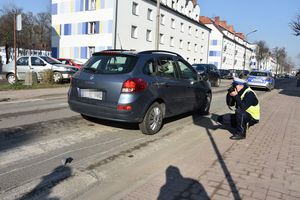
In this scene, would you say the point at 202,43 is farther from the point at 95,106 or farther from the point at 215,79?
the point at 95,106

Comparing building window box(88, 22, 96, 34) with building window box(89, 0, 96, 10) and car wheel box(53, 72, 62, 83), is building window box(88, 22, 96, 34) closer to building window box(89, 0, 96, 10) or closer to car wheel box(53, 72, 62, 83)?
building window box(89, 0, 96, 10)

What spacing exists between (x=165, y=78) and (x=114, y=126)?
1.59 metres

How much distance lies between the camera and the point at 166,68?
7.53 m

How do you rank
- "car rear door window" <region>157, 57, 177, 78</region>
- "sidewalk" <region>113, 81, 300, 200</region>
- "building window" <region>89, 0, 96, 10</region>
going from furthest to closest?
"building window" <region>89, 0, 96, 10</region> → "car rear door window" <region>157, 57, 177, 78</region> → "sidewalk" <region>113, 81, 300, 200</region>

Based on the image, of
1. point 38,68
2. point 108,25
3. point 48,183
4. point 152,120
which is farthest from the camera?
point 108,25

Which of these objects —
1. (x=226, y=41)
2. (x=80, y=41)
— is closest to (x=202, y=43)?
(x=226, y=41)

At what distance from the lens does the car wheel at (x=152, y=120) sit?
269 inches

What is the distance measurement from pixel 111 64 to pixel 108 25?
1187 inches

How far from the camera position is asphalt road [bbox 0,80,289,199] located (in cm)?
423

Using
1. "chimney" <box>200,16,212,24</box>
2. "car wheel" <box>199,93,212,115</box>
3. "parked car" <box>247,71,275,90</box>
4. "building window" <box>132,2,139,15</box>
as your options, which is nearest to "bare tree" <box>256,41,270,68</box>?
"chimney" <box>200,16,212,24</box>

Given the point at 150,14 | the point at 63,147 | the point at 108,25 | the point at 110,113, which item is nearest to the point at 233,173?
the point at 110,113

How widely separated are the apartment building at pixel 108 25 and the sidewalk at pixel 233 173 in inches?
1022

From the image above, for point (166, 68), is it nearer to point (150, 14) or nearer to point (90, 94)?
point (90, 94)

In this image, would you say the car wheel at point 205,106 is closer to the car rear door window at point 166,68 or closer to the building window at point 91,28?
the car rear door window at point 166,68
